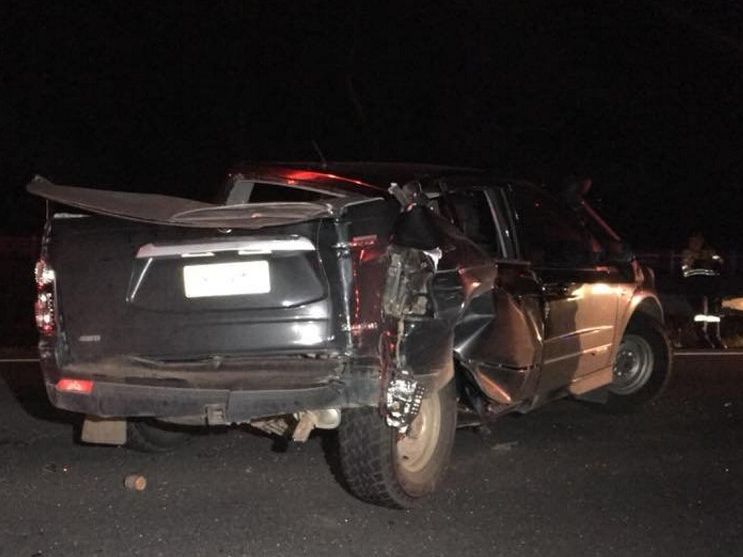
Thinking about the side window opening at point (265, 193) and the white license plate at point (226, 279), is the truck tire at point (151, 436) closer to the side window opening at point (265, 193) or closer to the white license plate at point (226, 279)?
the white license plate at point (226, 279)

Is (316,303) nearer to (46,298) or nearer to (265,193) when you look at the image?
(46,298)

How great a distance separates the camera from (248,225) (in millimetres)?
4863

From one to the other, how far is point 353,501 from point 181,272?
4.90 feet

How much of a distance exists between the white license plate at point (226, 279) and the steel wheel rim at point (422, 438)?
3.46ft

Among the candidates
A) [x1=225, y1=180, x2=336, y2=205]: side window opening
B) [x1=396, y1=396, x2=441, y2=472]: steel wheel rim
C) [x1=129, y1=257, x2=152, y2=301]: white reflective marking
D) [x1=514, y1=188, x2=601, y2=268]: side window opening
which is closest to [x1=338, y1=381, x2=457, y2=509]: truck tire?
[x1=396, y1=396, x2=441, y2=472]: steel wheel rim

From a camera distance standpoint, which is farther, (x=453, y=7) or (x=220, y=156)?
(x=220, y=156)

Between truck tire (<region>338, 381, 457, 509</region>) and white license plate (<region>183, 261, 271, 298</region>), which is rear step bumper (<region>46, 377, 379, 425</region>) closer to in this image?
truck tire (<region>338, 381, 457, 509</region>)

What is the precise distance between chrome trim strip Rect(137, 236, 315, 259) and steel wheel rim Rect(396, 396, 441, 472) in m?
1.08

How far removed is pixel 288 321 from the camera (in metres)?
4.95

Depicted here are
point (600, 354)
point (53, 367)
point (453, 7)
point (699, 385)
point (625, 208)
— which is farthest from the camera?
point (625, 208)

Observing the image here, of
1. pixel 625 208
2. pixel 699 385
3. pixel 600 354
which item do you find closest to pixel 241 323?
pixel 600 354

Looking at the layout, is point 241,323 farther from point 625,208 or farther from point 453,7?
point 625,208

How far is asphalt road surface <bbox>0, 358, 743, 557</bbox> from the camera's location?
498 centimetres

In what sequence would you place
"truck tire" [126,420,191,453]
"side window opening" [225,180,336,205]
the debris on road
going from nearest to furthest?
the debris on road
"truck tire" [126,420,191,453]
"side window opening" [225,180,336,205]
